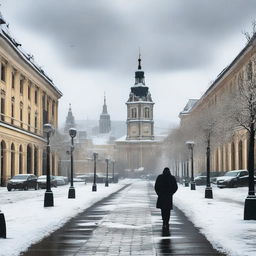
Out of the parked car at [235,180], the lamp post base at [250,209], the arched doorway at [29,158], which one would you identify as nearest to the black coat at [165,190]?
the lamp post base at [250,209]

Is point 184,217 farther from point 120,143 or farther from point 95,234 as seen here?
point 120,143

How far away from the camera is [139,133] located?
610 feet

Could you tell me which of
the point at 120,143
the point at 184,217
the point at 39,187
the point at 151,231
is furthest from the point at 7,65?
the point at 120,143

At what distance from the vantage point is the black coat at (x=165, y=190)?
15.9 metres

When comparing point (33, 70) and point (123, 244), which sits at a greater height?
point (33, 70)

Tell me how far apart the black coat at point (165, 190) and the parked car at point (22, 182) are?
111 ft

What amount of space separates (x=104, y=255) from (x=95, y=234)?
3.54m

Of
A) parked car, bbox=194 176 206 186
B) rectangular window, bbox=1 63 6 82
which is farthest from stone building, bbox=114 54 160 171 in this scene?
rectangular window, bbox=1 63 6 82

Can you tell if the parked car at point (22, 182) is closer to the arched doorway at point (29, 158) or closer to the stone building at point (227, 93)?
the arched doorway at point (29, 158)

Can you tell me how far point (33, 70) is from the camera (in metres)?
68.0

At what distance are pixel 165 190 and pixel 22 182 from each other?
34.9m

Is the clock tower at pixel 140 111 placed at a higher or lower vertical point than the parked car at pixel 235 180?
higher

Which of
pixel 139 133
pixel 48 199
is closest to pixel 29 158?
pixel 48 199

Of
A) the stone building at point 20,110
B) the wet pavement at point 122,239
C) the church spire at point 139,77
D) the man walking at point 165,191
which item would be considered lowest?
the wet pavement at point 122,239
